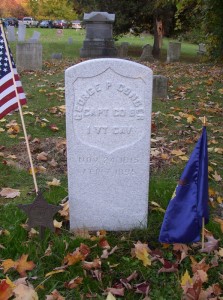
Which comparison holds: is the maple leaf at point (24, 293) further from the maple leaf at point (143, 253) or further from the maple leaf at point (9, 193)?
the maple leaf at point (9, 193)

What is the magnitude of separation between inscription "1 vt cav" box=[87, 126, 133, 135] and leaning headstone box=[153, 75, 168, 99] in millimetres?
5716

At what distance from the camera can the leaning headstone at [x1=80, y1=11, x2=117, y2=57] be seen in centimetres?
1855

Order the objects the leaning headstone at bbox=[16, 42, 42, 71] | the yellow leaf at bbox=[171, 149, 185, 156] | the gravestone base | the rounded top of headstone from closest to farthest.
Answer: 1. the yellow leaf at bbox=[171, 149, 185, 156]
2. the leaning headstone at bbox=[16, 42, 42, 71]
3. the rounded top of headstone
4. the gravestone base

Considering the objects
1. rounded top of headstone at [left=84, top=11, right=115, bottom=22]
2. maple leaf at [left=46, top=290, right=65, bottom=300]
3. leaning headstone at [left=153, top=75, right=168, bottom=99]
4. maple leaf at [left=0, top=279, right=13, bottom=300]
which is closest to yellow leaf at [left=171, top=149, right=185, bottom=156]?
maple leaf at [left=46, top=290, right=65, bottom=300]

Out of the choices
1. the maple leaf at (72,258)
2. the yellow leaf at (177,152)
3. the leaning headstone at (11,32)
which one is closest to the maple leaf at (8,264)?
the maple leaf at (72,258)

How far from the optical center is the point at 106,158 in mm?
3525

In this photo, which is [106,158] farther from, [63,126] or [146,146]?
[63,126]

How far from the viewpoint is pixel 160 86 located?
29.7ft

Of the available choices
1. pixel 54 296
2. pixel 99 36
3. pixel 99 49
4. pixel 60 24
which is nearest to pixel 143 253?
pixel 54 296

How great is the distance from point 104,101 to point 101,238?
1.20 metres

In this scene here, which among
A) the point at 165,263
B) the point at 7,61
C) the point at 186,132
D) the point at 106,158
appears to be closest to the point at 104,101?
the point at 106,158

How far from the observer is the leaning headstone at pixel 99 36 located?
1855cm

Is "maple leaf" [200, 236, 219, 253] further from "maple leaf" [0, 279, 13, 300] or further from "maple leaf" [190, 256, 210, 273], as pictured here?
"maple leaf" [0, 279, 13, 300]

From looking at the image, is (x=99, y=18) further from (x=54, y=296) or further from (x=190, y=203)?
(x=54, y=296)
